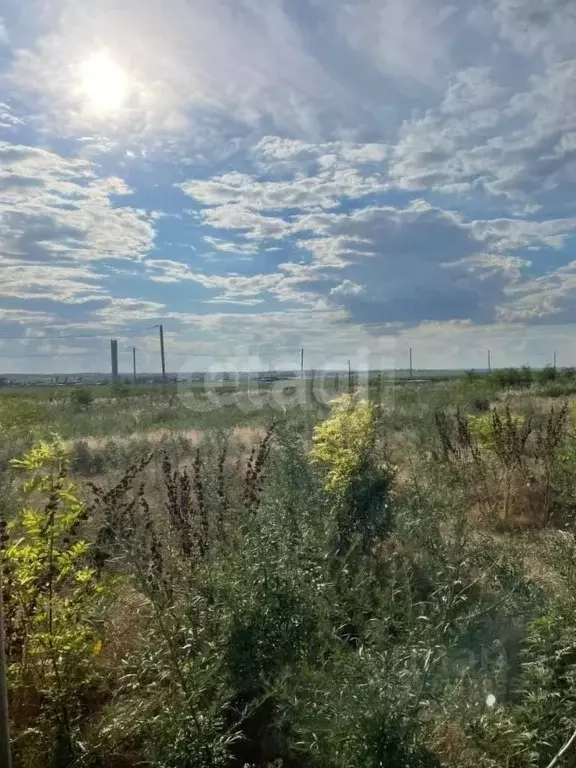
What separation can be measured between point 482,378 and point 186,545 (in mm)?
24996

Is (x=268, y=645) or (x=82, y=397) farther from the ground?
(x=82, y=397)

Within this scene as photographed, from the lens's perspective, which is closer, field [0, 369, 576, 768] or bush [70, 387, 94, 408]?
field [0, 369, 576, 768]

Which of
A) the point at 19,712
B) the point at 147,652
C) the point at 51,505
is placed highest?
the point at 51,505

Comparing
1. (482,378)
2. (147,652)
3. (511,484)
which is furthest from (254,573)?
(482,378)

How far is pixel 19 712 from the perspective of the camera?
3.09 m

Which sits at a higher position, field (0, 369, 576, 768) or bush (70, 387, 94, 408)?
bush (70, 387, 94, 408)

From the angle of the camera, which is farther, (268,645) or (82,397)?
(82,397)

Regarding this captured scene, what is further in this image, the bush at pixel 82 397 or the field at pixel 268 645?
the bush at pixel 82 397

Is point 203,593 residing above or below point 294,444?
below

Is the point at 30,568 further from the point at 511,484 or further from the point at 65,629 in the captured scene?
the point at 511,484

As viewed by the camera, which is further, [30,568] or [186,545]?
[186,545]

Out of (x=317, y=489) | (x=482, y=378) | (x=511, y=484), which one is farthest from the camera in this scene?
(x=482, y=378)

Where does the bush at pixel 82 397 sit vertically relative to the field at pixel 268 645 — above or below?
above

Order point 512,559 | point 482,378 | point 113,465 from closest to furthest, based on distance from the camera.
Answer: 1. point 512,559
2. point 113,465
3. point 482,378
